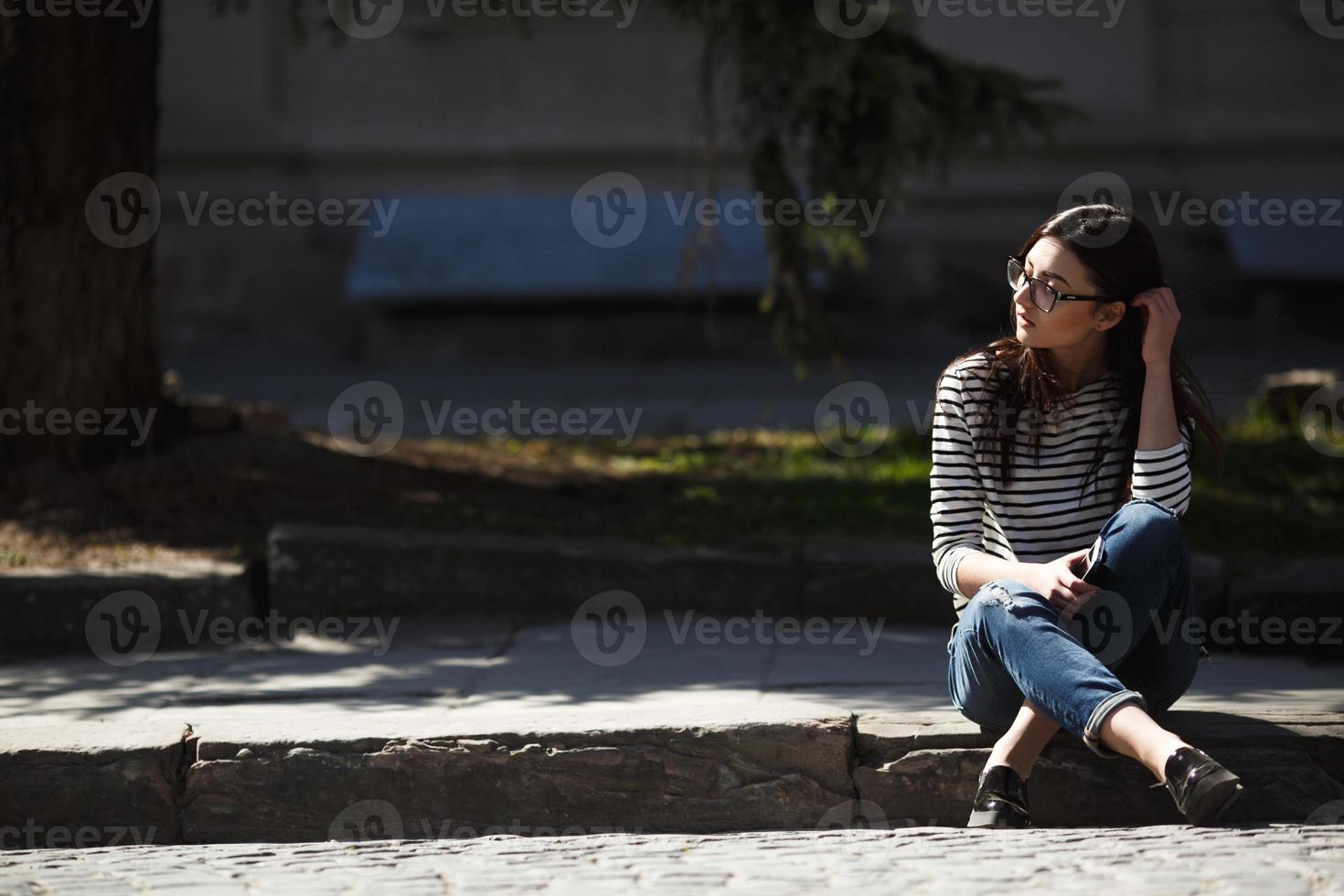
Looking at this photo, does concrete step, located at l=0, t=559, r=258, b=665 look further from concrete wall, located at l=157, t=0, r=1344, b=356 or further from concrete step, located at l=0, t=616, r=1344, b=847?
concrete wall, located at l=157, t=0, r=1344, b=356

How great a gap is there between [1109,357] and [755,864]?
149cm

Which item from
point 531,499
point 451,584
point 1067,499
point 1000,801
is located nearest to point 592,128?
point 531,499

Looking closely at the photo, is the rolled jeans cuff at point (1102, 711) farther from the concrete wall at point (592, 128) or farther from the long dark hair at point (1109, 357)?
the concrete wall at point (592, 128)

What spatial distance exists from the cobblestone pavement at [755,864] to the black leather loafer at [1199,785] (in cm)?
8

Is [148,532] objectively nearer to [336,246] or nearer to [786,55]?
[786,55]

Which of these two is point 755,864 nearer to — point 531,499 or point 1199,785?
point 1199,785

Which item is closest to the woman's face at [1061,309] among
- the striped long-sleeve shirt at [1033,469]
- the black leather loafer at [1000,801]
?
the striped long-sleeve shirt at [1033,469]

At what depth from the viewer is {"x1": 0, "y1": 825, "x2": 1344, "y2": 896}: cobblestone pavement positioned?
2.78 metres

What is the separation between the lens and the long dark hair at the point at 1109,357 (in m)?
3.44

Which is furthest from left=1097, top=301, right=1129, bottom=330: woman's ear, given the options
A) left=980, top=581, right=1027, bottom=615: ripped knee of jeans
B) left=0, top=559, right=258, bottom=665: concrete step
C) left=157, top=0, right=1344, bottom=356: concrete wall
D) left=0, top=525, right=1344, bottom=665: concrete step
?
left=157, top=0, right=1344, bottom=356: concrete wall

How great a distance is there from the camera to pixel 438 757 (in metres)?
3.58

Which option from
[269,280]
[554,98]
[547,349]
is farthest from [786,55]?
[269,280]

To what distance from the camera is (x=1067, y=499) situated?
11.6 feet

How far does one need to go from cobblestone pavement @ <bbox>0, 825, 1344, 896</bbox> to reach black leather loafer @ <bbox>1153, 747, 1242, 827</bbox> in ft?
0.25
